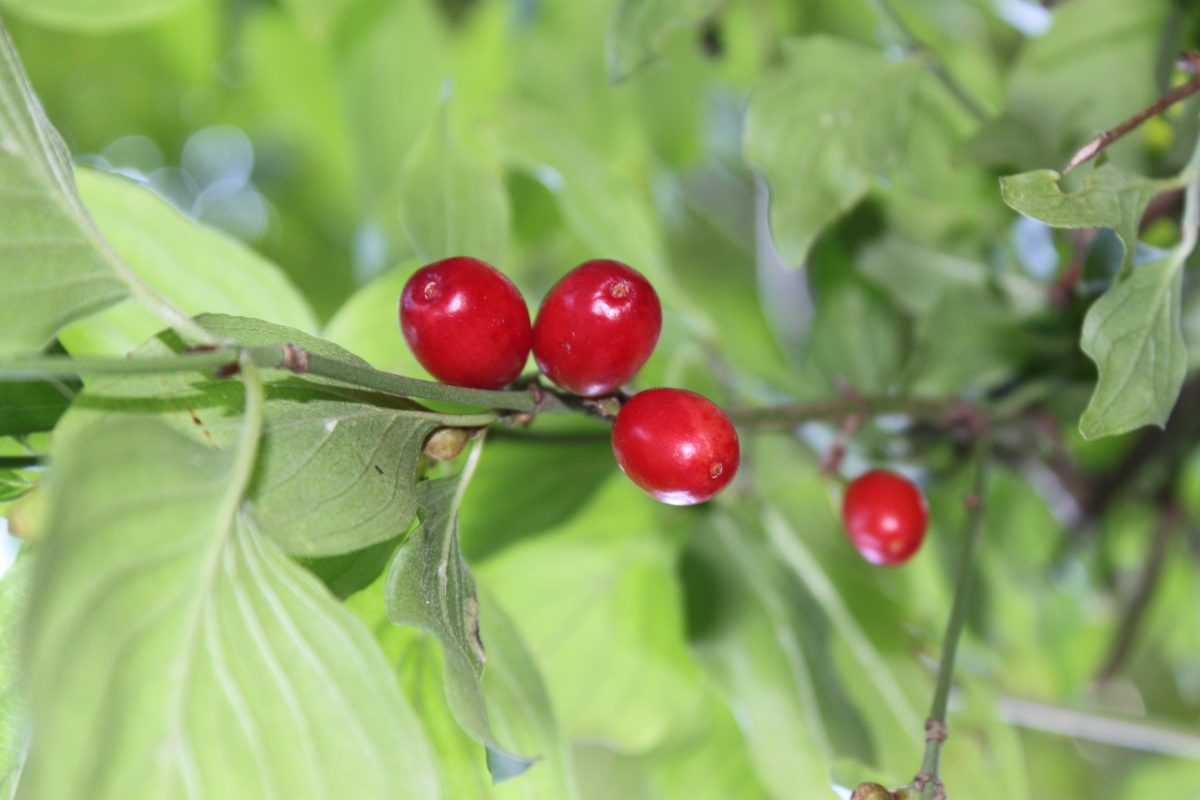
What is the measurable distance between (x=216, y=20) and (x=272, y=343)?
1025 mm

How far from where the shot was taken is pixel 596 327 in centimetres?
50

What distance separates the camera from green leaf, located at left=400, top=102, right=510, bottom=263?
670 mm

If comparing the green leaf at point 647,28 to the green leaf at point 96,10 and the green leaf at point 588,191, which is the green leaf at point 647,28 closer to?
the green leaf at point 588,191

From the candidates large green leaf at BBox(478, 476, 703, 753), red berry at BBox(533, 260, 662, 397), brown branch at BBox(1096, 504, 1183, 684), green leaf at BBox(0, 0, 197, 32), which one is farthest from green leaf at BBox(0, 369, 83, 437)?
brown branch at BBox(1096, 504, 1183, 684)

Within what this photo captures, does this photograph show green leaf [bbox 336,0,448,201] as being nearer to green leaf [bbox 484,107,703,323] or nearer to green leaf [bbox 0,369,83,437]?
green leaf [bbox 484,107,703,323]

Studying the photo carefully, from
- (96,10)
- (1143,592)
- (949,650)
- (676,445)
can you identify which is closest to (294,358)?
(676,445)

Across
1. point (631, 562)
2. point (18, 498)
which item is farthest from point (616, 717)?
point (18, 498)

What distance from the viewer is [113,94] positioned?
1.34 m

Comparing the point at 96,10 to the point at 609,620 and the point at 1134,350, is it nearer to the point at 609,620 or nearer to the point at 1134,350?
the point at 609,620

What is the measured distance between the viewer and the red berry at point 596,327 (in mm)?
501

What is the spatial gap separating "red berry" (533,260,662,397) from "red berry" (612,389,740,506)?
33mm

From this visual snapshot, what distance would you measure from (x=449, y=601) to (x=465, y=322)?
0.13 metres

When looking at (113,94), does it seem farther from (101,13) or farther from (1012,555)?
(1012,555)

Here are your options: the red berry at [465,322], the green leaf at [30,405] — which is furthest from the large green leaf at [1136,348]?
the green leaf at [30,405]
